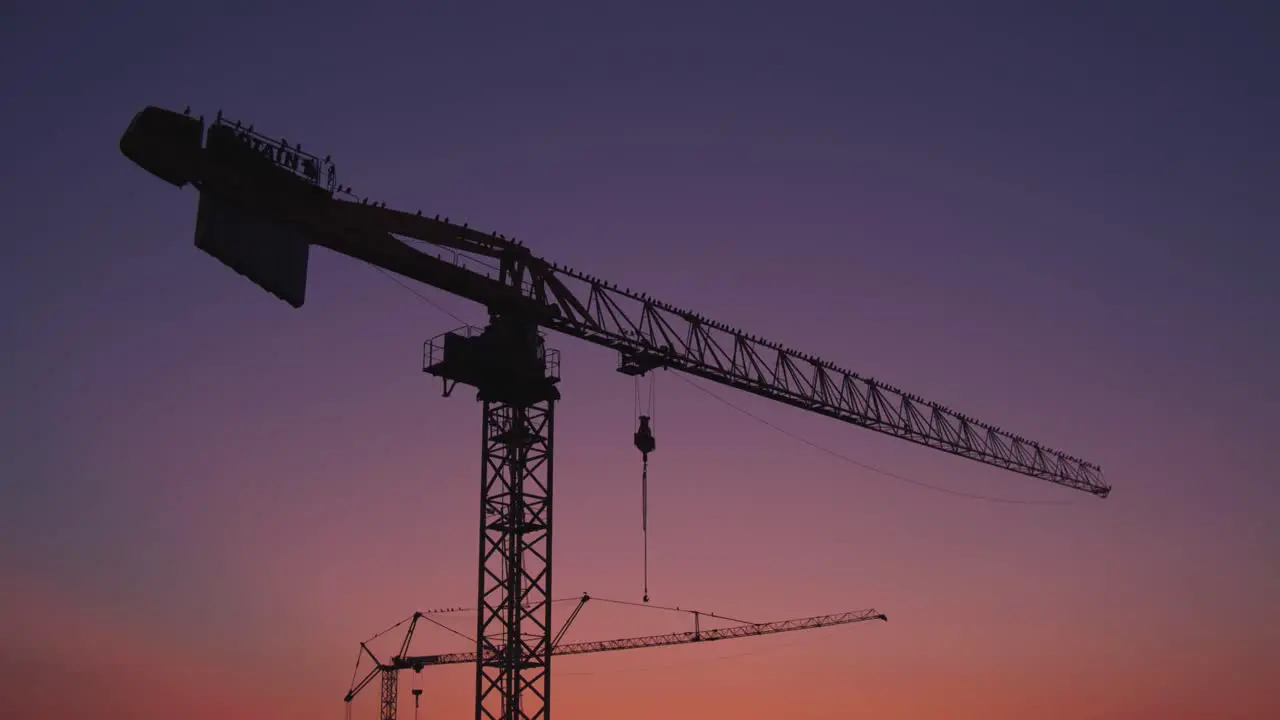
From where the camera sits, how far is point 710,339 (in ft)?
269

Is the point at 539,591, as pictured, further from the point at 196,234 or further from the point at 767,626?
the point at 767,626

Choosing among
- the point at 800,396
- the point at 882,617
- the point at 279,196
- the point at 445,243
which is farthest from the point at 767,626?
the point at 279,196

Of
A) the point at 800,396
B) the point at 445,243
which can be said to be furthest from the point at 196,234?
the point at 800,396

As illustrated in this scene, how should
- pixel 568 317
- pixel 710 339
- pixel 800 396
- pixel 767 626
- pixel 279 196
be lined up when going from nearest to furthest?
1. pixel 279 196
2. pixel 568 317
3. pixel 710 339
4. pixel 800 396
5. pixel 767 626

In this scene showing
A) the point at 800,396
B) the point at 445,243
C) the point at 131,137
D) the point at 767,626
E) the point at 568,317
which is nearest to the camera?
the point at 131,137

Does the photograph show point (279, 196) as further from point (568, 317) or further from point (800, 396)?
point (800, 396)

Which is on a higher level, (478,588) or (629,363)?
(629,363)

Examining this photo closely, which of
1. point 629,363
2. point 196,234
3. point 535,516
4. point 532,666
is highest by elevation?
point 629,363

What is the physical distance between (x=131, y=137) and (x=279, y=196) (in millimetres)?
6458

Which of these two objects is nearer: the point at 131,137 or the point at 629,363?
the point at 131,137

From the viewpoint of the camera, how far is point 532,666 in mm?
68688

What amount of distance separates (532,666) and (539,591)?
3684 millimetres

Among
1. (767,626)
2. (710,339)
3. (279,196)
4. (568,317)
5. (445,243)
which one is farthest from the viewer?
(767,626)

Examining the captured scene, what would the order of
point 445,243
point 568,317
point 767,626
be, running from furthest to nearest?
point 767,626 < point 568,317 < point 445,243
